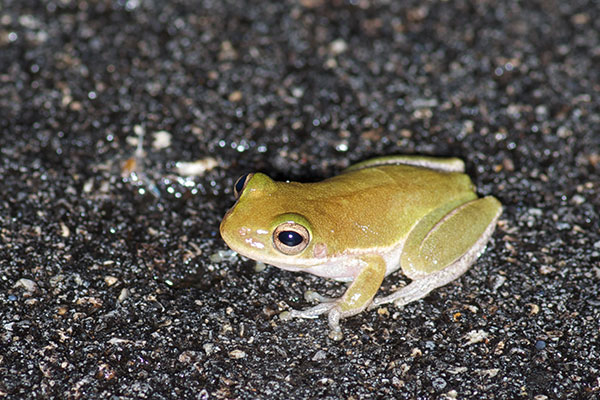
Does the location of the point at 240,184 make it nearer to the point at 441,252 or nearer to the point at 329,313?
the point at 329,313

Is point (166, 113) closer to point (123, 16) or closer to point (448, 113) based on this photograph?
point (123, 16)

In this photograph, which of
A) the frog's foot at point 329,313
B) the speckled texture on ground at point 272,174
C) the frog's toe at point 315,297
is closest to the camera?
the speckled texture on ground at point 272,174

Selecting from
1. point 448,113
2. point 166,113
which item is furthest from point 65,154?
point 448,113

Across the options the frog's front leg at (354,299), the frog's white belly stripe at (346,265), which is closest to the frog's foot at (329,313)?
the frog's front leg at (354,299)

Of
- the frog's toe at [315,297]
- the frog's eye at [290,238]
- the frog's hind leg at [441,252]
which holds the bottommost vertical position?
the frog's toe at [315,297]

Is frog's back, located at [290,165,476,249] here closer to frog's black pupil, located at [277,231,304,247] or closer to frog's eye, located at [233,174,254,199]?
frog's black pupil, located at [277,231,304,247]

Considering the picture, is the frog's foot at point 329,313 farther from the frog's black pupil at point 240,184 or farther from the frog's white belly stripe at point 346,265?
the frog's black pupil at point 240,184

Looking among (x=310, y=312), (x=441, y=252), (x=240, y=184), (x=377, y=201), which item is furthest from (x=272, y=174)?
(x=441, y=252)

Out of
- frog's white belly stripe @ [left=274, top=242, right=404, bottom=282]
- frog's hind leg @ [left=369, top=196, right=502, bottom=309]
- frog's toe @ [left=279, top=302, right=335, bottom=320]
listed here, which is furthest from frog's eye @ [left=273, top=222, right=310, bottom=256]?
frog's hind leg @ [left=369, top=196, right=502, bottom=309]
